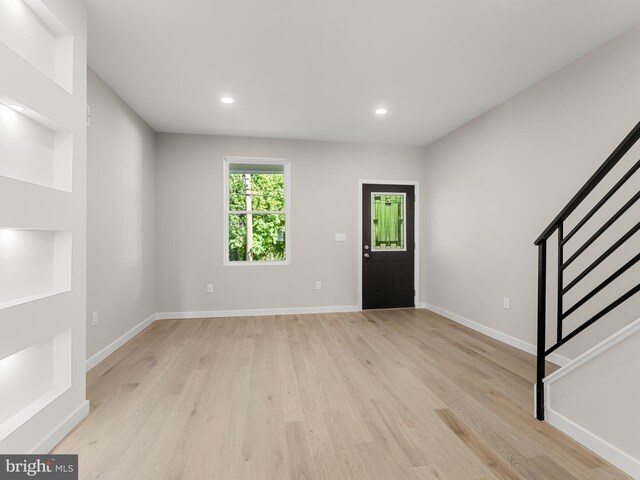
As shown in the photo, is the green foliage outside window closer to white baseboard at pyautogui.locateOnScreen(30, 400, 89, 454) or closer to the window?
the window

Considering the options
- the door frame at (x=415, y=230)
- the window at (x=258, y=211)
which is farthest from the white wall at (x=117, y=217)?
the door frame at (x=415, y=230)

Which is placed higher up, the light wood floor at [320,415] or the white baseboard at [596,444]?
the white baseboard at [596,444]

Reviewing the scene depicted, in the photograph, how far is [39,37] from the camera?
1.71 m

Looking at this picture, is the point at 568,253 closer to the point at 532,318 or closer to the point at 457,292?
the point at 532,318

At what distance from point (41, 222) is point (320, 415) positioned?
74.9 inches

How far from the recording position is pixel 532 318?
2984 mm

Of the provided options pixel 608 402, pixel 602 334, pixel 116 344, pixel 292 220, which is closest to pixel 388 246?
pixel 292 220

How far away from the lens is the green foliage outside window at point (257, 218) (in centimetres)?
464

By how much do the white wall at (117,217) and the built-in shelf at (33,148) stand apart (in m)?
0.96

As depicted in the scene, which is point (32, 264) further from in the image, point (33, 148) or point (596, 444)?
point (596, 444)

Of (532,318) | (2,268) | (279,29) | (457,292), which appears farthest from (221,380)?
(457,292)

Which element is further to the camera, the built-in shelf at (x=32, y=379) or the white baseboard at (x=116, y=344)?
the white baseboard at (x=116, y=344)

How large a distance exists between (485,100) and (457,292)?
237 cm
